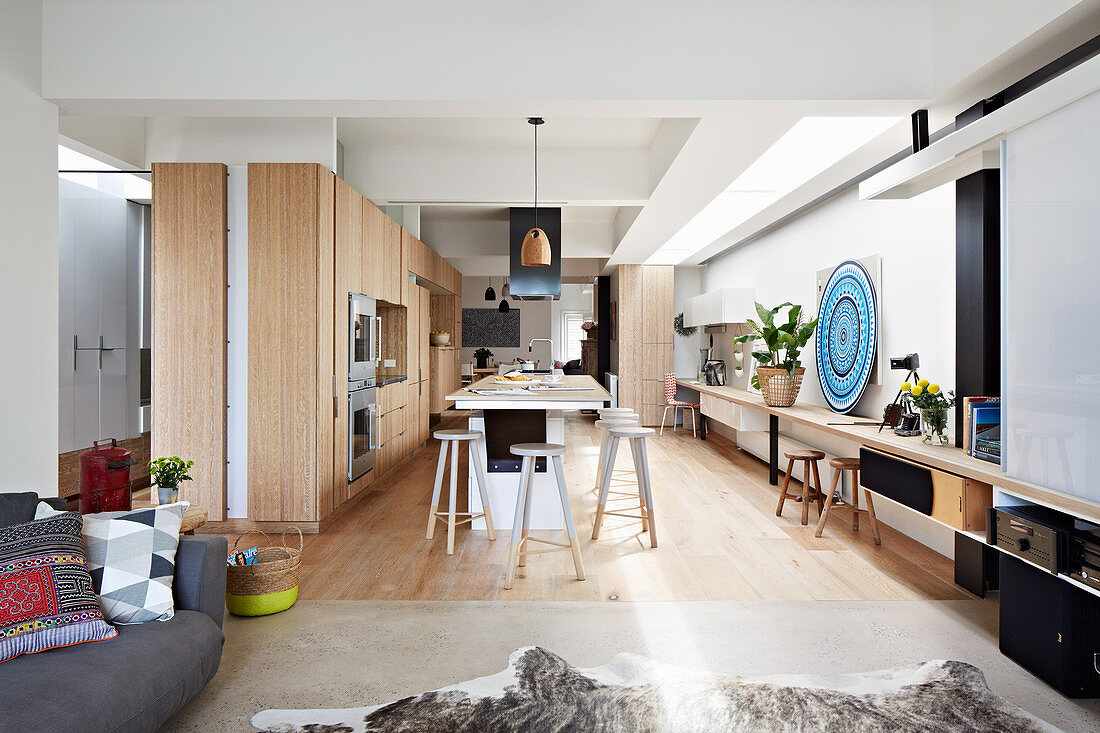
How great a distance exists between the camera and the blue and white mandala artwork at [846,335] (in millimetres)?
4910

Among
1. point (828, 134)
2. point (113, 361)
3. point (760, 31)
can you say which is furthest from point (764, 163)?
point (113, 361)

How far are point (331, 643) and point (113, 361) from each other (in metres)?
4.10

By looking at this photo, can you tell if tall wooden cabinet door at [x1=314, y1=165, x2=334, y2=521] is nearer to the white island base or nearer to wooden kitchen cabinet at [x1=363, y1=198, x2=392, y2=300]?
wooden kitchen cabinet at [x1=363, y1=198, x2=392, y2=300]

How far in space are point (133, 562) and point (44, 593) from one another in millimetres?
Result: 282

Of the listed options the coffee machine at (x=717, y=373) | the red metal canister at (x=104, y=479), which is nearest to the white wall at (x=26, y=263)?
the red metal canister at (x=104, y=479)

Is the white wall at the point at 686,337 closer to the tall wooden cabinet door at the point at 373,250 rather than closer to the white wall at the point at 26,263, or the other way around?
the tall wooden cabinet door at the point at 373,250

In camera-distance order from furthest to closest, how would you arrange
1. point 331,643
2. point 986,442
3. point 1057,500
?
1. point 986,442
2. point 331,643
3. point 1057,500

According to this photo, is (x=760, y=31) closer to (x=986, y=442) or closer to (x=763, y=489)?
(x=986, y=442)

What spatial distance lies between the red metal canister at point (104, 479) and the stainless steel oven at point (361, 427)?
1.96m

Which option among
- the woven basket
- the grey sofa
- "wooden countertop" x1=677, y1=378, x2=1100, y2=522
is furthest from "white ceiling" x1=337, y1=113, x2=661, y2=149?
the grey sofa

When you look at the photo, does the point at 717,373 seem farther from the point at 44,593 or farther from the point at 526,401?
the point at 44,593

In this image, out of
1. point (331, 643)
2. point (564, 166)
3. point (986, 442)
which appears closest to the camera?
point (331, 643)

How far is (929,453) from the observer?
3.23m

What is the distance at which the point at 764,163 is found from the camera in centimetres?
465
